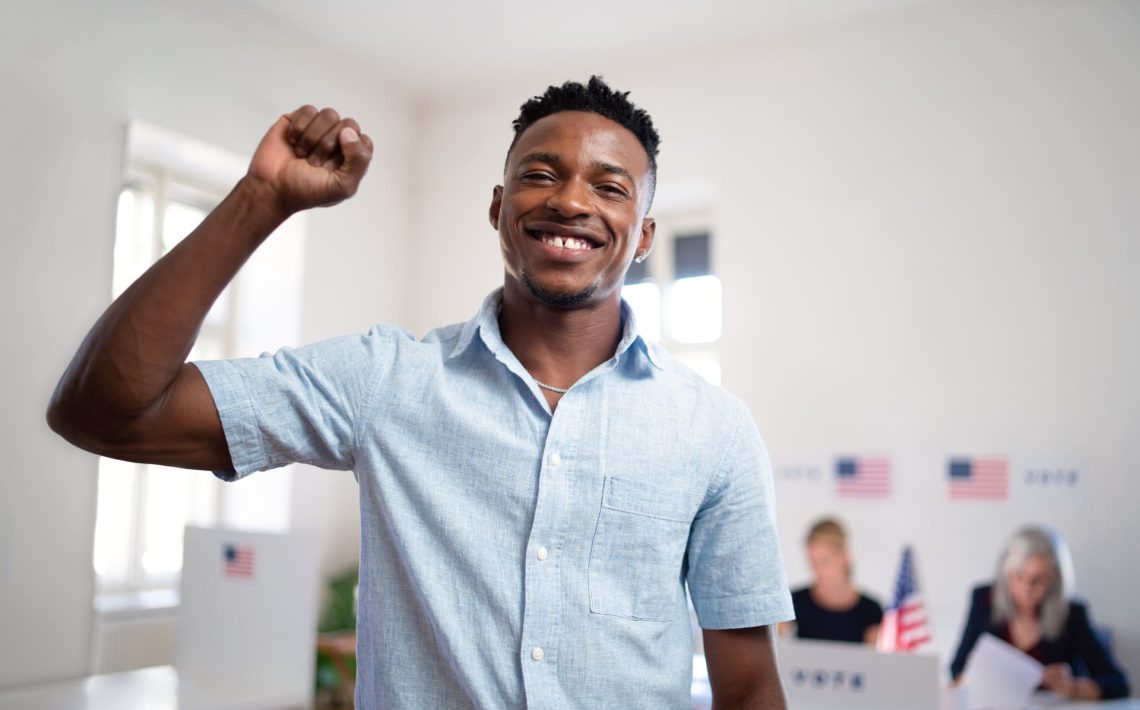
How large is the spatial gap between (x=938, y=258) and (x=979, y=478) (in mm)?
1101

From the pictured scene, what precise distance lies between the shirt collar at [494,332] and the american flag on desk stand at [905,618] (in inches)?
118

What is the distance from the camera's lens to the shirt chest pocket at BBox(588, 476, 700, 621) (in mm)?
1156

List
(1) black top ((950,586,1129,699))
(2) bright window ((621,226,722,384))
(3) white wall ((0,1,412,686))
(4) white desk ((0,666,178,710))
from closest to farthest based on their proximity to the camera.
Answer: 1. (4) white desk ((0,666,178,710))
2. (1) black top ((950,586,1129,699))
3. (3) white wall ((0,1,412,686))
4. (2) bright window ((621,226,722,384))

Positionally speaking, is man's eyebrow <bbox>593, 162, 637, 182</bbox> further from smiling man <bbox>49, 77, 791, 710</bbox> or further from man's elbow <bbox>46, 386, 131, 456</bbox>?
man's elbow <bbox>46, 386, 131, 456</bbox>

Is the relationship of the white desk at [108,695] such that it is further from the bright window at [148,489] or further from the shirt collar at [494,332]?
the shirt collar at [494,332]

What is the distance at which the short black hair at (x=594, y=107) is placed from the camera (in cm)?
136

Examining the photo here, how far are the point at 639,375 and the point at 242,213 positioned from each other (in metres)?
0.57

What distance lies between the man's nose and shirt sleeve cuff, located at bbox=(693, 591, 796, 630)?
0.54 meters

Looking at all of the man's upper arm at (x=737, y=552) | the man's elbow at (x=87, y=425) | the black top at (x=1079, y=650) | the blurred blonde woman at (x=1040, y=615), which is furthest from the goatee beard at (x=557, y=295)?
the black top at (x=1079, y=650)

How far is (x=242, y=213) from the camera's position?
38.6 inches

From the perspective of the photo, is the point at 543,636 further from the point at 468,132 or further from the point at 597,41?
the point at 468,132

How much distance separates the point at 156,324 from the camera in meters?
0.95

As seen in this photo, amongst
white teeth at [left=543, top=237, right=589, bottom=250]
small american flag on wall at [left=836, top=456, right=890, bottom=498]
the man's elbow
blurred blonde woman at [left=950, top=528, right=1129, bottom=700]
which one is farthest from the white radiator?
white teeth at [left=543, top=237, right=589, bottom=250]

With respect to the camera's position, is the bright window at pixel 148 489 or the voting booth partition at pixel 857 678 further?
the bright window at pixel 148 489
